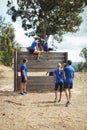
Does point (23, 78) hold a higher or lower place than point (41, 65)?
lower

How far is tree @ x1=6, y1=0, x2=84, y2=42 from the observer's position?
53.7 metres

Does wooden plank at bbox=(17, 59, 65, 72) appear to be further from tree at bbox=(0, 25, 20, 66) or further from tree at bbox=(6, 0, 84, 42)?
tree at bbox=(0, 25, 20, 66)

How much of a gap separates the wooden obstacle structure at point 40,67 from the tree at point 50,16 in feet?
92.3

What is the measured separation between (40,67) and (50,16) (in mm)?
30139

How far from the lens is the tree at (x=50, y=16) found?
53719 mm

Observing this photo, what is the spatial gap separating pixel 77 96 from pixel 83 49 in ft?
326

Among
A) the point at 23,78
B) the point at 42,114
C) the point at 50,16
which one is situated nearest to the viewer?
the point at 42,114

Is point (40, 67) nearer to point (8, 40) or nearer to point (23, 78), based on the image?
point (23, 78)

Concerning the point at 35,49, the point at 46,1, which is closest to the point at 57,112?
the point at 35,49

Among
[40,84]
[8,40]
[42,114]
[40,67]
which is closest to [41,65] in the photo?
[40,67]

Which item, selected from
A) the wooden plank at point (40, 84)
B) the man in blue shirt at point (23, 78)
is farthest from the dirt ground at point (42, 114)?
the wooden plank at point (40, 84)

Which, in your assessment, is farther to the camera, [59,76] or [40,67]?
[40,67]

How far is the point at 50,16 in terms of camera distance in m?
54.7

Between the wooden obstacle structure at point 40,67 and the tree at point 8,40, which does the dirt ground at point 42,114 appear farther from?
the tree at point 8,40
